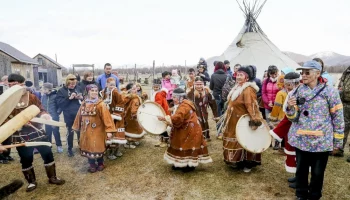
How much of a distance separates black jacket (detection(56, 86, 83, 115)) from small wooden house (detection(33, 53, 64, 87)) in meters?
26.0

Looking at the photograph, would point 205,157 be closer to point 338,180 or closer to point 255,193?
point 255,193

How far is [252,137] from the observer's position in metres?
4.10

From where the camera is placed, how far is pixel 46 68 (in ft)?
96.2

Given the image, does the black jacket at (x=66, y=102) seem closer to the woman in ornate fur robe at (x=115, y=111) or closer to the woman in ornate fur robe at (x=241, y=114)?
the woman in ornate fur robe at (x=115, y=111)

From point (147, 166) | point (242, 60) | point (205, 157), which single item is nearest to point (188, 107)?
point (205, 157)

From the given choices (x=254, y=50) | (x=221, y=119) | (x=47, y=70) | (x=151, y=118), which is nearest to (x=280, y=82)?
(x=221, y=119)

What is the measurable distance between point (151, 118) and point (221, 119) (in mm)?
1458

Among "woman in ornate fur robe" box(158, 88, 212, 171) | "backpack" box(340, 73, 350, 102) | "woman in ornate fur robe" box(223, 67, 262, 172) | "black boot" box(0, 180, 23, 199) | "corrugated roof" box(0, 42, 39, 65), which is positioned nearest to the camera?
"black boot" box(0, 180, 23, 199)

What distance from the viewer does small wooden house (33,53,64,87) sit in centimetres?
2853

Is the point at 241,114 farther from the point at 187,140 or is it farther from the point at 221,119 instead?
the point at 187,140

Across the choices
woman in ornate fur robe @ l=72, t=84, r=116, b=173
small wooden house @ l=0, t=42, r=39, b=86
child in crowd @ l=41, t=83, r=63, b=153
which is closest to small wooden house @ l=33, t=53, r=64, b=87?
small wooden house @ l=0, t=42, r=39, b=86

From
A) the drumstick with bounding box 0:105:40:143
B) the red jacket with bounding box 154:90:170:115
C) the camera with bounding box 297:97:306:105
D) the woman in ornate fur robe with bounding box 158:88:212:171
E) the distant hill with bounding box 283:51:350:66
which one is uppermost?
the distant hill with bounding box 283:51:350:66

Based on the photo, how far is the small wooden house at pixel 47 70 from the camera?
93.6 feet

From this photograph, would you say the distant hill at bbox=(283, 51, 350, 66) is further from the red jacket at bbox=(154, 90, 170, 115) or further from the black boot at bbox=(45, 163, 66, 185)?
the black boot at bbox=(45, 163, 66, 185)
